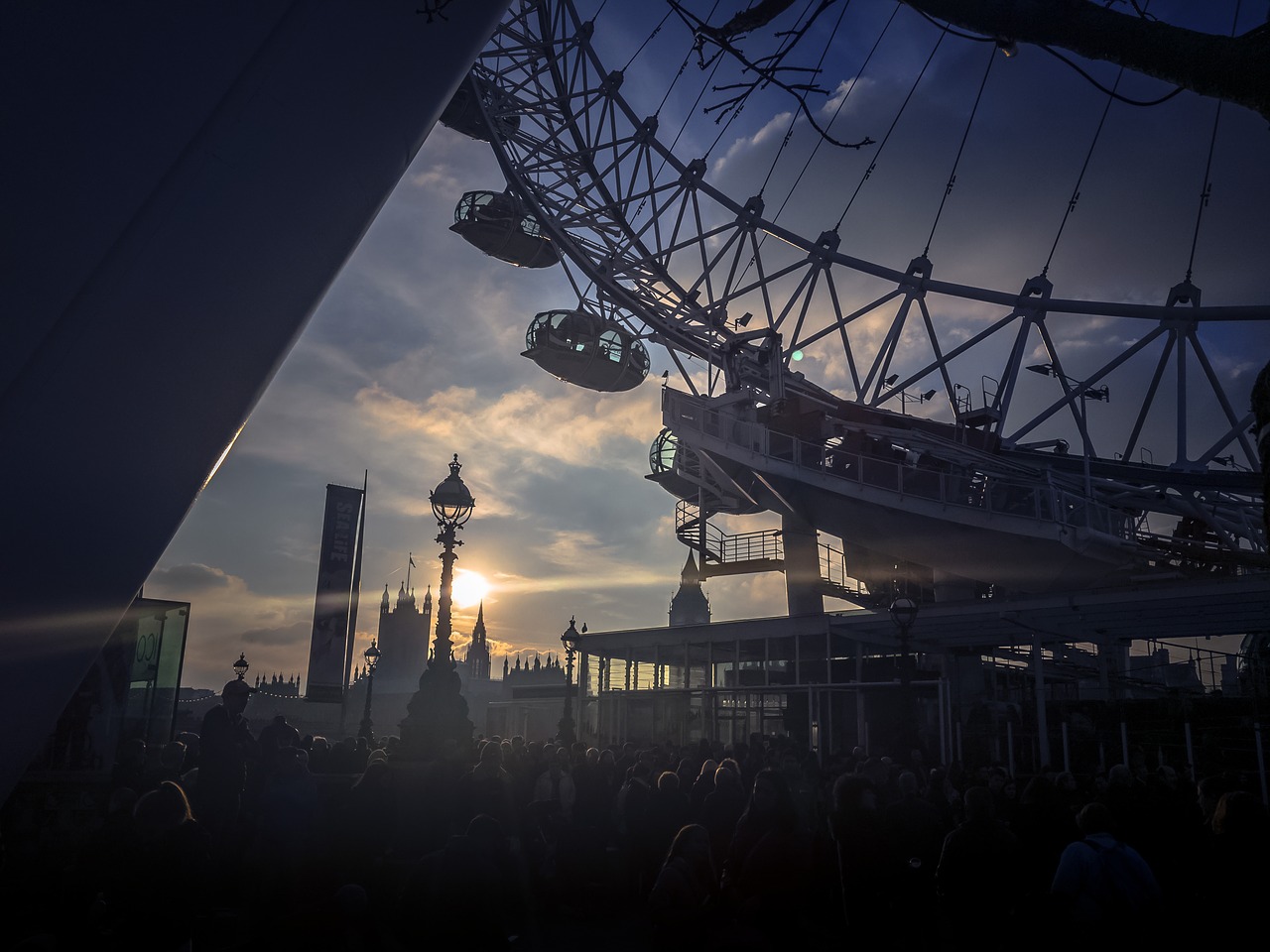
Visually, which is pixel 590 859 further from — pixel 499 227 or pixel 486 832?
pixel 499 227

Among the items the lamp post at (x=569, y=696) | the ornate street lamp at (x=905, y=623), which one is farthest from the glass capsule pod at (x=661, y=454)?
the ornate street lamp at (x=905, y=623)

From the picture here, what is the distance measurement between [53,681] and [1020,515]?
3053 cm

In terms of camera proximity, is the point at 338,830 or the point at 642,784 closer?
the point at 338,830

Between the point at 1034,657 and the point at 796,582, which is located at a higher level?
the point at 796,582

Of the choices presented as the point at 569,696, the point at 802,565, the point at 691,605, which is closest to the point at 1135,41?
the point at 569,696

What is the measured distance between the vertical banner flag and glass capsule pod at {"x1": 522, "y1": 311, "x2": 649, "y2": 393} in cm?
1068

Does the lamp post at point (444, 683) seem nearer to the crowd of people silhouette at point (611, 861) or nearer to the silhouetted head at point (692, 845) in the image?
the crowd of people silhouette at point (611, 861)

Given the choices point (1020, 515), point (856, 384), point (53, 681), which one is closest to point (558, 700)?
point (856, 384)

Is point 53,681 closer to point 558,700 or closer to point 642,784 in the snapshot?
point 642,784

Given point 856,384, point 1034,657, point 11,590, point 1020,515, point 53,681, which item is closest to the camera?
point 11,590

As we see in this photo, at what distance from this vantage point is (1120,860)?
499 centimetres

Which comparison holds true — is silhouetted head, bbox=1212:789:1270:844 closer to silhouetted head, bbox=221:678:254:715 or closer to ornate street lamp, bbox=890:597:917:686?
silhouetted head, bbox=221:678:254:715

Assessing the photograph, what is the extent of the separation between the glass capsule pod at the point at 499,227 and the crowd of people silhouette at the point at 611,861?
90.4 ft

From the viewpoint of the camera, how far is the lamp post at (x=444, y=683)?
1338 centimetres
